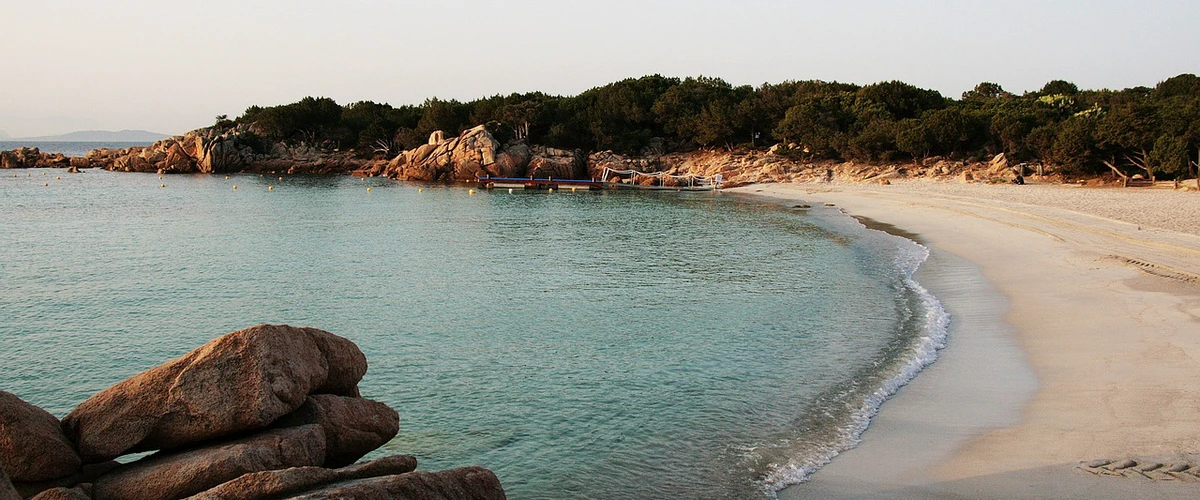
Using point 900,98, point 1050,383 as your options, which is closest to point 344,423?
point 1050,383

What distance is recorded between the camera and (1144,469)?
24.3 ft

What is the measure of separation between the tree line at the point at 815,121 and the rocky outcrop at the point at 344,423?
48.0 m

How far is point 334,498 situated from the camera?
4566 millimetres

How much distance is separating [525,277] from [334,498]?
683 inches

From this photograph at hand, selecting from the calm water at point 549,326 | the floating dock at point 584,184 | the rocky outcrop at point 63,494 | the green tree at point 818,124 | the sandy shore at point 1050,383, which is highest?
the green tree at point 818,124

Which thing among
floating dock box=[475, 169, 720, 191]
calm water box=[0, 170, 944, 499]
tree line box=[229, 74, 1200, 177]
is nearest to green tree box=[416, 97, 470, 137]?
tree line box=[229, 74, 1200, 177]

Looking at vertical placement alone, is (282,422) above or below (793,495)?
above

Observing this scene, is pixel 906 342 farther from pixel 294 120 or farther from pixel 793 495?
pixel 294 120

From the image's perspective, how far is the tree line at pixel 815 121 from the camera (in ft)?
155

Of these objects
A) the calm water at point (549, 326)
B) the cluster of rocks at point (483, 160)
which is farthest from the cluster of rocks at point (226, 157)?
the calm water at point (549, 326)

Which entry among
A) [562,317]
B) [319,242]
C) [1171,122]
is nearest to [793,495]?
[562,317]

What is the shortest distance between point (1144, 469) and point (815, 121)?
215 feet

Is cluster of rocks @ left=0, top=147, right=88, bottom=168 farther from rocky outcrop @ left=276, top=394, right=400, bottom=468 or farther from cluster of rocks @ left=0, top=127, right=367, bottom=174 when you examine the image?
rocky outcrop @ left=276, top=394, right=400, bottom=468

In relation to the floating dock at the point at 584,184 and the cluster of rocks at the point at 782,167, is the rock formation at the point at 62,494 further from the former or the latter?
the floating dock at the point at 584,184
